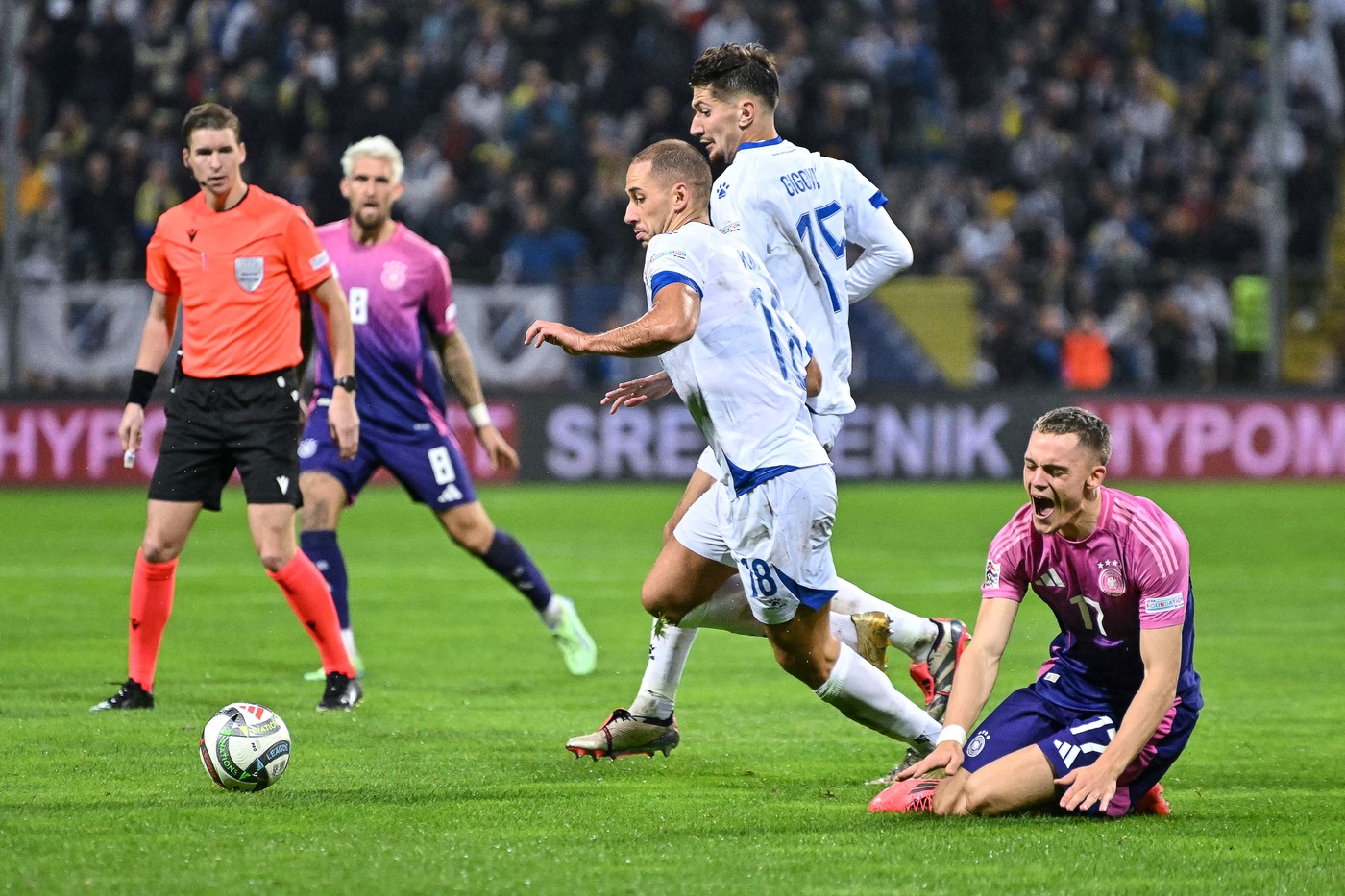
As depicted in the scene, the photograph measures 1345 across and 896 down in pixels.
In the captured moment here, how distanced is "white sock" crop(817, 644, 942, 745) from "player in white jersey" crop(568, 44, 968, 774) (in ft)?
1.41

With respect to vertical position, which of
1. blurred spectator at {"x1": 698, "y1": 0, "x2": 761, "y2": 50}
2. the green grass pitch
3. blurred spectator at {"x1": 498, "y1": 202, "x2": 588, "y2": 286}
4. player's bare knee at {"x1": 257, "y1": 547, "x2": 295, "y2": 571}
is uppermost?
blurred spectator at {"x1": 698, "y1": 0, "x2": 761, "y2": 50}

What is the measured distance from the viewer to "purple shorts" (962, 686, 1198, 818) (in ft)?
18.3

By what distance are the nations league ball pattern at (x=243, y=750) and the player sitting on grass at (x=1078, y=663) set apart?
1.85 meters

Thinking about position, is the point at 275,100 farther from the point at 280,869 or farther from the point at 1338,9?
the point at 280,869

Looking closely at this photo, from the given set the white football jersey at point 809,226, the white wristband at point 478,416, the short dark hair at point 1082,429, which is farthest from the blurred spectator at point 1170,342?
the short dark hair at point 1082,429

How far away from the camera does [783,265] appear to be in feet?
21.8

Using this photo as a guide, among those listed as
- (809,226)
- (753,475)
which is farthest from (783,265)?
(753,475)

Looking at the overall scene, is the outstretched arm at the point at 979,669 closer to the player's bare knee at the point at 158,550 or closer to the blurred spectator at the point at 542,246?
the player's bare knee at the point at 158,550

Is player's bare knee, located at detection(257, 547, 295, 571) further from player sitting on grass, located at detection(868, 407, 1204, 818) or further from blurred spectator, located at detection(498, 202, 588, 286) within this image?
blurred spectator, located at detection(498, 202, 588, 286)

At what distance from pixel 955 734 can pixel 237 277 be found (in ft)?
11.8

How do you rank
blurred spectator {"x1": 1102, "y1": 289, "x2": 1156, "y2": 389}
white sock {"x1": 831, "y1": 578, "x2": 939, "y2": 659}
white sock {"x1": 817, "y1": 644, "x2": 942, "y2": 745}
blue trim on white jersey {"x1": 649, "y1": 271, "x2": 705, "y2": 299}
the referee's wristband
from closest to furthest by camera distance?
1. blue trim on white jersey {"x1": 649, "y1": 271, "x2": 705, "y2": 299}
2. white sock {"x1": 817, "y1": 644, "x2": 942, "y2": 745}
3. white sock {"x1": 831, "y1": 578, "x2": 939, "y2": 659}
4. the referee's wristband
5. blurred spectator {"x1": 1102, "y1": 289, "x2": 1156, "y2": 389}

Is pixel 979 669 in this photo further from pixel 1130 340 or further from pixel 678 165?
pixel 1130 340

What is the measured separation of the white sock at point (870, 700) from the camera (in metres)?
6.00

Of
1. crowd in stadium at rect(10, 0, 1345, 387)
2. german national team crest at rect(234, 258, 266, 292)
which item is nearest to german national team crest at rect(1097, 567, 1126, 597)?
german national team crest at rect(234, 258, 266, 292)
